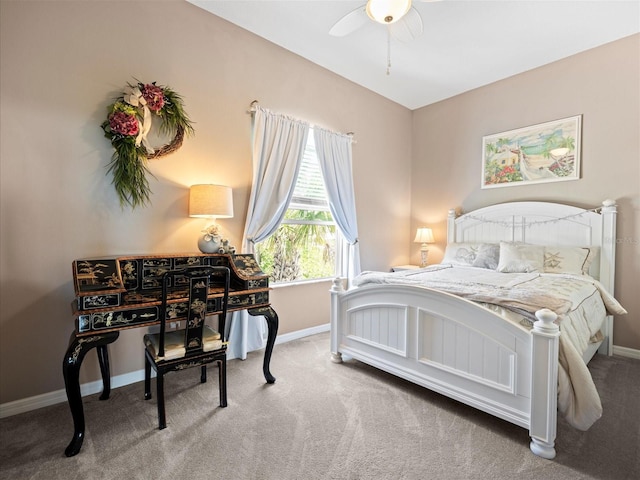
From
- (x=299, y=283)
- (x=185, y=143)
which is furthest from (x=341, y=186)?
(x=185, y=143)

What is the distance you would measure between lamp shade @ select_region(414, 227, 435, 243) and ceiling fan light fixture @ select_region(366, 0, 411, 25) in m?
2.98

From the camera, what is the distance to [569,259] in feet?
10.5

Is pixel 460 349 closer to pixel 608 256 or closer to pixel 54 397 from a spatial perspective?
pixel 608 256

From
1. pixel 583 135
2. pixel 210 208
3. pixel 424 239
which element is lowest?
pixel 424 239

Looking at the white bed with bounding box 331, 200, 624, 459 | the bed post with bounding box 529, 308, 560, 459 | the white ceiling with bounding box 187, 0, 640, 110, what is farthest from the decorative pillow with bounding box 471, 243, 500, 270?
the white ceiling with bounding box 187, 0, 640, 110

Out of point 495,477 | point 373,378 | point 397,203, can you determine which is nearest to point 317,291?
point 373,378

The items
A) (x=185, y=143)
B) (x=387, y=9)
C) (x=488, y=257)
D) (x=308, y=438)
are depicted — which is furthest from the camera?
(x=488, y=257)

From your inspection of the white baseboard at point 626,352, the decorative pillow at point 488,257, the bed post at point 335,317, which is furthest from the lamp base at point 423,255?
the white baseboard at point 626,352

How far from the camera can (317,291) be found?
3.93 meters

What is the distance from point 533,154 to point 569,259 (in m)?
1.38

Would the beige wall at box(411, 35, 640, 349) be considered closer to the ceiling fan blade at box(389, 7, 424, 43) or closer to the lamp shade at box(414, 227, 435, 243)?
the lamp shade at box(414, 227, 435, 243)

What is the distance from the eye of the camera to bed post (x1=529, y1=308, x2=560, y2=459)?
5.59ft

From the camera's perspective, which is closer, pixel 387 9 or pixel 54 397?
pixel 387 9

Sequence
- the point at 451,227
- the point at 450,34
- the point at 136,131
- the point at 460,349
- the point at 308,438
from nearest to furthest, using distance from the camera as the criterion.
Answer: the point at 308,438
the point at 460,349
the point at 136,131
the point at 450,34
the point at 451,227
